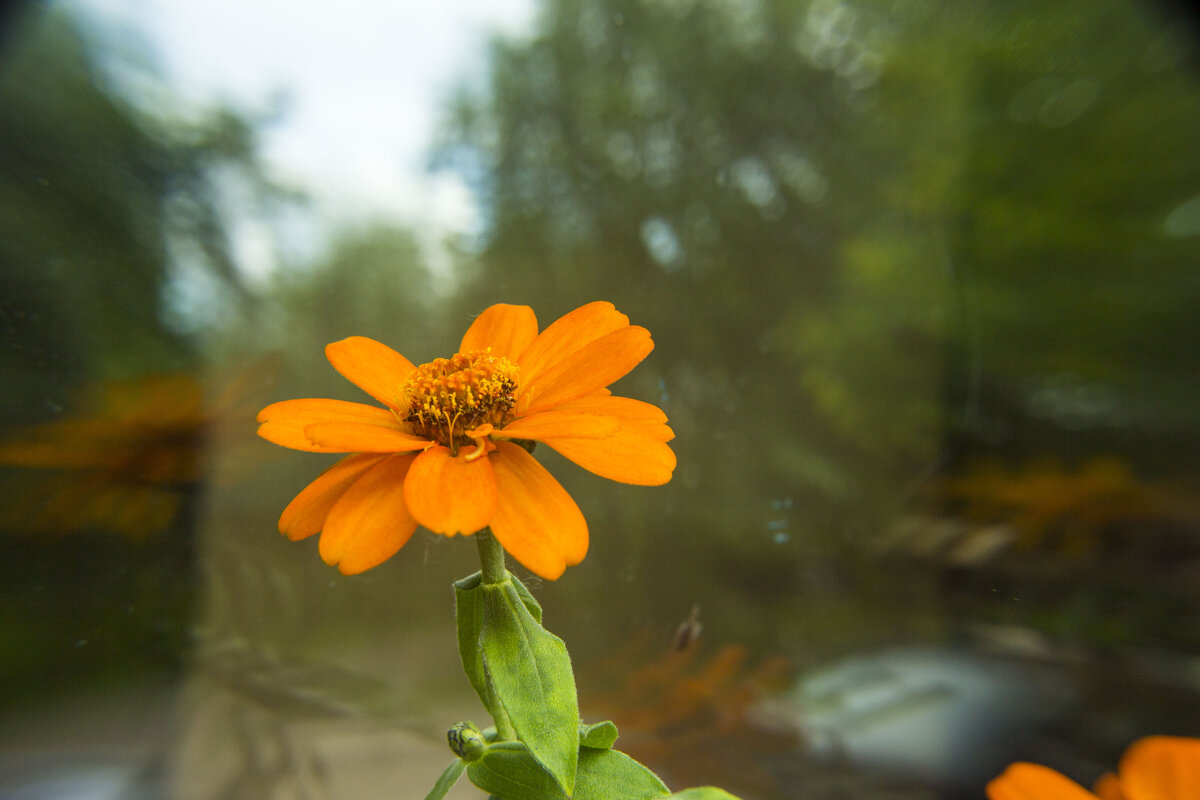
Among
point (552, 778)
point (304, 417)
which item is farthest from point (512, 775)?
point (304, 417)

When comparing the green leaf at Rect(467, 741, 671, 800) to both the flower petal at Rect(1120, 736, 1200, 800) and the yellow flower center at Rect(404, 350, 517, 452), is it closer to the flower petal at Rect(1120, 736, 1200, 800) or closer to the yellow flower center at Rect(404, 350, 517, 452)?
the yellow flower center at Rect(404, 350, 517, 452)

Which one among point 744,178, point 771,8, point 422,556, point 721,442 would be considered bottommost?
point 422,556

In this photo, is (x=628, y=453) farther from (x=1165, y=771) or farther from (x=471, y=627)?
(x=1165, y=771)

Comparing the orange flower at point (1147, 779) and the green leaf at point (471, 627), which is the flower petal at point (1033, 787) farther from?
the green leaf at point (471, 627)

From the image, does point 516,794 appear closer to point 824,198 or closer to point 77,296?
point 77,296

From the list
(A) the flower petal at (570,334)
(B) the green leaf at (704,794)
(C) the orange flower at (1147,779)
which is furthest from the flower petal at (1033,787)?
(A) the flower petal at (570,334)

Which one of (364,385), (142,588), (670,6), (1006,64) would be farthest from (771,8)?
(142,588)
